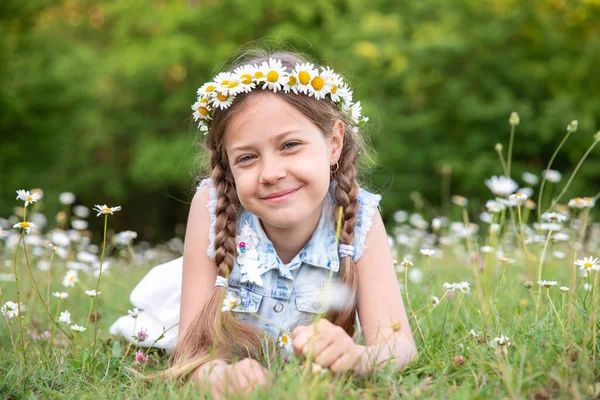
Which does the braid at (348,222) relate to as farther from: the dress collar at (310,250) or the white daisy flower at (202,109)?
the white daisy flower at (202,109)

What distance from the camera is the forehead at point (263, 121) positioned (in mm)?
2139

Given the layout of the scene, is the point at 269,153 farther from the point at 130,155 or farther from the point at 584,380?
the point at 130,155

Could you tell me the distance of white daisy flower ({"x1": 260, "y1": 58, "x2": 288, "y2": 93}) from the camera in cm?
219

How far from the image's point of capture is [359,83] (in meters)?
12.2

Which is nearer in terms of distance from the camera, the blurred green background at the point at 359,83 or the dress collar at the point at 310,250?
the dress collar at the point at 310,250

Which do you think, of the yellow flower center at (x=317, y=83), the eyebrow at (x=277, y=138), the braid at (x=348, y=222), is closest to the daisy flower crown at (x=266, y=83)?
the yellow flower center at (x=317, y=83)

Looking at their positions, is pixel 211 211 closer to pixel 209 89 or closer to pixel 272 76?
pixel 209 89

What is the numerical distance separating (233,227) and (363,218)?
48 cm

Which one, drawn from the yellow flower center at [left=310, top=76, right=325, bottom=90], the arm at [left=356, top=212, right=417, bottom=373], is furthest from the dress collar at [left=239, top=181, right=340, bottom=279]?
the yellow flower center at [left=310, top=76, right=325, bottom=90]

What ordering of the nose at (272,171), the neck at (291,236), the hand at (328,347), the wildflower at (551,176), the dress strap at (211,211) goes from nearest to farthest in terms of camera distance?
the hand at (328,347) < the nose at (272,171) < the dress strap at (211,211) < the neck at (291,236) < the wildflower at (551,176)

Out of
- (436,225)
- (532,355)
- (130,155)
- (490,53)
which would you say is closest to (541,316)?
(532,355)

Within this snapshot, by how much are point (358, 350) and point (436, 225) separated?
5.25 ft

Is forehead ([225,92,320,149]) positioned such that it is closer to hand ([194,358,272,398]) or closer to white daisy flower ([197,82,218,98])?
white daisy flower ([197,82,218,98])

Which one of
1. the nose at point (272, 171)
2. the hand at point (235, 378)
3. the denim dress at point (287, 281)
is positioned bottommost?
the hand at point (235, 378)
